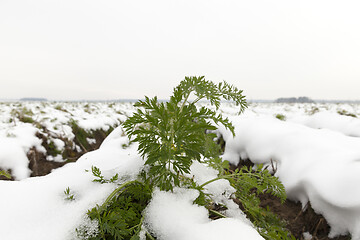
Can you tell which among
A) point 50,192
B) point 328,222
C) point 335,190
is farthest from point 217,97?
point 328,222

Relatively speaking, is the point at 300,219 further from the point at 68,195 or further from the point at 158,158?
the point at 68,195

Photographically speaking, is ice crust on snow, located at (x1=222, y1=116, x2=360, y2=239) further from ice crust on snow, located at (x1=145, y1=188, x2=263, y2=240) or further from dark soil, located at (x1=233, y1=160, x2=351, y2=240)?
ice crust on snow, located at (x1=145, y1=188, x2=263, y2=240)

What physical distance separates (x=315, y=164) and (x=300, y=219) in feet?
2.20

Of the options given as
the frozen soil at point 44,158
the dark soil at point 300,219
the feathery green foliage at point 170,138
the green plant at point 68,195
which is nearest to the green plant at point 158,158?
the feathery green foliage at point 170,138

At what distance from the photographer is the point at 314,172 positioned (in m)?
2.27

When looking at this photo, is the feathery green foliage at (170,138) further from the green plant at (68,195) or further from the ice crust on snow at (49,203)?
the green plant at (68,195)

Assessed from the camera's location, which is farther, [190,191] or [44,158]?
[44,158]

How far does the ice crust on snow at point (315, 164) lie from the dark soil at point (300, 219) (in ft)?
0.23

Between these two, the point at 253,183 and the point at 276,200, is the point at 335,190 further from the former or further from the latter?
the point at 253,183

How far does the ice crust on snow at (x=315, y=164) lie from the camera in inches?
73.8

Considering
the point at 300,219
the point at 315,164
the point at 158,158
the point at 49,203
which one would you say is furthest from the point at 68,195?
the point at 315,164

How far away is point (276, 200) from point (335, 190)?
0.82 metres

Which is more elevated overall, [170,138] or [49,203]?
[170,138]

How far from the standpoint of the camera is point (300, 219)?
7.40 ft
